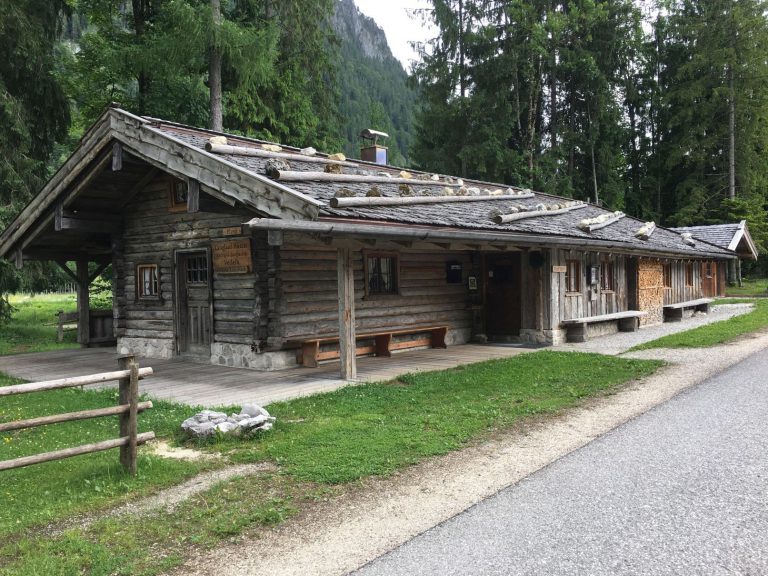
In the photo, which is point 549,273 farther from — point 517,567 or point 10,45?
point 10,45

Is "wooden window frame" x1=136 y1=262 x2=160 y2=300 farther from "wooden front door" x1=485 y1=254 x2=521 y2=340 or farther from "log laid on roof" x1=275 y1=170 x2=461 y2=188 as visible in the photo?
"wooden front door" x1=485 y1=254 x2=521 y2=340

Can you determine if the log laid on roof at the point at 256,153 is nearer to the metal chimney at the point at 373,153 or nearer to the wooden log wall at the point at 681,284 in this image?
the metal chimney at the point at 373,153

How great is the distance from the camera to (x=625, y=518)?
4.07m

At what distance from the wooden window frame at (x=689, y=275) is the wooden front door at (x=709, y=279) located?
1.91m

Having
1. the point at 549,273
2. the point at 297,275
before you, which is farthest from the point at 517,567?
the point at 549,273

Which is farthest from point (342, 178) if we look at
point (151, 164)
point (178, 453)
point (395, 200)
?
point (178, 453)

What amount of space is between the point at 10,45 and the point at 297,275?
14.4 metres

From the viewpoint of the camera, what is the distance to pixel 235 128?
25.0 meters

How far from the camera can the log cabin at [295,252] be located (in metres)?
9.73

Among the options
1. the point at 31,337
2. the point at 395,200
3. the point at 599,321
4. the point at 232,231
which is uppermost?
the point at 395,200

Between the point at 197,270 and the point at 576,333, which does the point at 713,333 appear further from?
the point at 197,270

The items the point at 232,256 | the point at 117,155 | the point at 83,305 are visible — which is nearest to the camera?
the point at 232,256

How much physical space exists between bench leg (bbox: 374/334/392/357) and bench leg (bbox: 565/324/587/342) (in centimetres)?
489

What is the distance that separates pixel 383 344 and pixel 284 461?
700 centimetres
